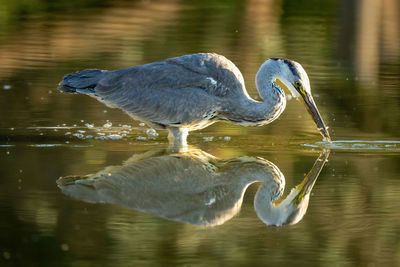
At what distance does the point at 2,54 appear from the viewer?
15594 millimetres

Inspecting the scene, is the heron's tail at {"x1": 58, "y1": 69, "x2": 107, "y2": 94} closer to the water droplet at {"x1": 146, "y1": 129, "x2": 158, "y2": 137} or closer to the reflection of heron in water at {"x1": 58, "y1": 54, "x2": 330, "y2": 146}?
the reflection of heron in water at {"x1": 58, "y1": 54, "x2": 330, "y2": 146}

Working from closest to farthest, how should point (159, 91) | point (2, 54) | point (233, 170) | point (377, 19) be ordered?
point (233, 170) < point (159, 91) < point (2, 54) < point (377, 19)

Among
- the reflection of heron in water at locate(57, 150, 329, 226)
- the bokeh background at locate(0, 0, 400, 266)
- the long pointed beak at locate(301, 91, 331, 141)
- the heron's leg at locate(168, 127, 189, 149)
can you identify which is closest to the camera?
the bokeh background at locate(0, 0, 400, 266)

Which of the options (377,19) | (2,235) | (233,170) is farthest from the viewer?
(377,19)

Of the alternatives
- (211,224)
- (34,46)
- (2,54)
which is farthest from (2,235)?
(34,46)

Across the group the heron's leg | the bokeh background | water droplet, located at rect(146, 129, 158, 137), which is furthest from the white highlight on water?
water droplet, located at rect(146, 129, 158, 137)

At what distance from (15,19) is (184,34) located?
429 centimetres

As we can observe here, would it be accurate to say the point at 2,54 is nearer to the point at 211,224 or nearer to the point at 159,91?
the point at 159,91

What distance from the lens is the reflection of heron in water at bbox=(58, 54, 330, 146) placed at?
9.72 m

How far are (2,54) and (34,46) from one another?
4.94 ft

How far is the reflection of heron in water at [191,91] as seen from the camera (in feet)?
31.9

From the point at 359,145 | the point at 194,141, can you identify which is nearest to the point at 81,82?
the point at 194,141

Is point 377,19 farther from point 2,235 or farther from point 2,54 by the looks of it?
point 2,235

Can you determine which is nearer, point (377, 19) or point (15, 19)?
point (15, 19)
